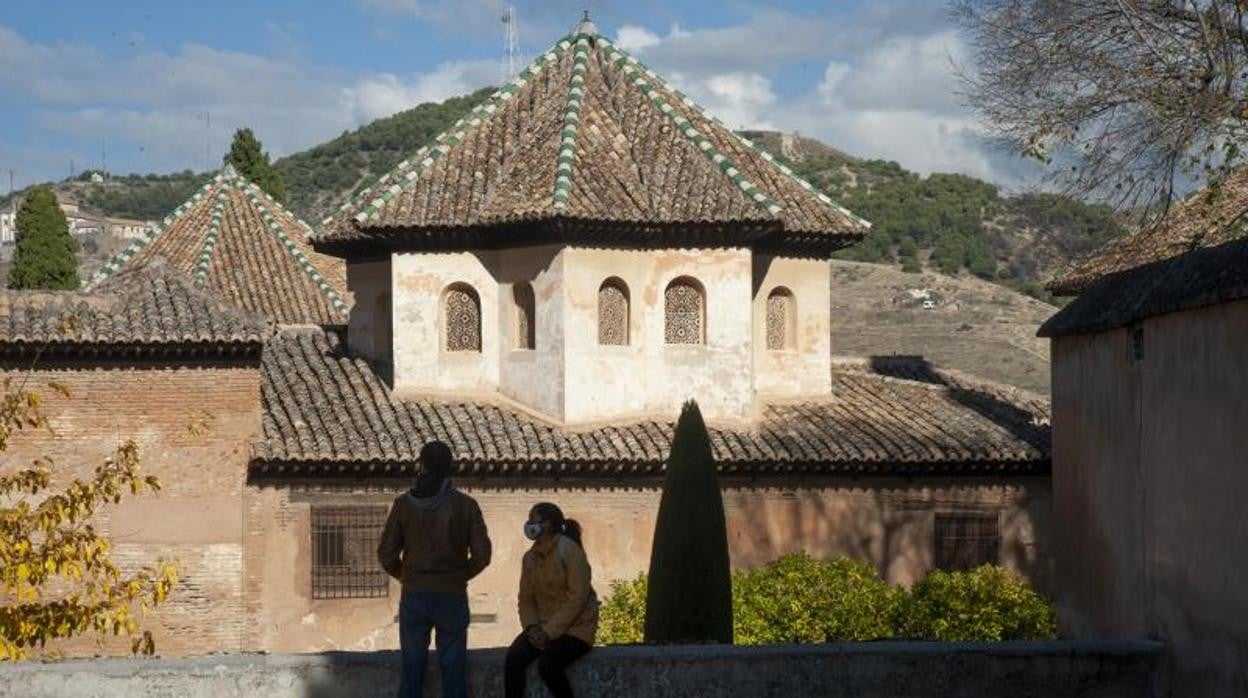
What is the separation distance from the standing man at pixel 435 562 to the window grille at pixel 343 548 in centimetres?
1046

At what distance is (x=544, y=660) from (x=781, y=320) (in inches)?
570

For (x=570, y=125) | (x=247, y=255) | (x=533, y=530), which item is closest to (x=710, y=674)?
(x=533, y=530)

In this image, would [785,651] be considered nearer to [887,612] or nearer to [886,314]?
[887,612]

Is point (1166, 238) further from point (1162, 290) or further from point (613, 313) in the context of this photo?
point (1162, 290)

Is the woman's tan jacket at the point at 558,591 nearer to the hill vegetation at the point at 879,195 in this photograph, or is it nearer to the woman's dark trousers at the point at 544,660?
the woman's dark trousers at the point at 544,660

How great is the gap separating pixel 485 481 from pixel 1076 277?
365 inches

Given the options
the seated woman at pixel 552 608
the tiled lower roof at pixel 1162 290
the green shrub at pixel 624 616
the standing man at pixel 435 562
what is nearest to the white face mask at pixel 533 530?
the seated woman at pixel 552 608

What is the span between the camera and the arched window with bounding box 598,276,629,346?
21562mm

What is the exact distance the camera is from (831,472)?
21266 mm

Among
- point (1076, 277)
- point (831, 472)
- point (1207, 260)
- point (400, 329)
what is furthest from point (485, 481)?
point (1207, 260)

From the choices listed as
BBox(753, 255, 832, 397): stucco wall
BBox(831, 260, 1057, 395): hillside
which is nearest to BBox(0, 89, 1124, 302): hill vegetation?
BBox(831, 260, 1057, 395): hillside

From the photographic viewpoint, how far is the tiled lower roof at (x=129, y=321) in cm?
1850

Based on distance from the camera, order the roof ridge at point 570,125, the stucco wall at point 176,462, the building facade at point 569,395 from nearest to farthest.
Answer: the stucco wall at point 176,462 < the building facade at point 569,395 < the roof ridge at point 570,125

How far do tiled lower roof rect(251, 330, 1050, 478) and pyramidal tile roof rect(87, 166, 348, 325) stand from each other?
→ 20.5ft
